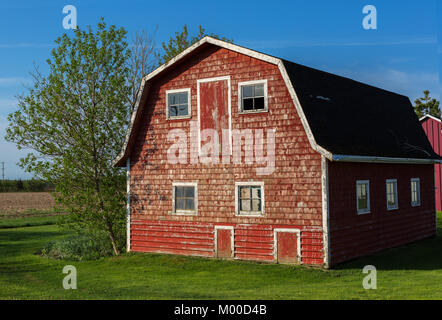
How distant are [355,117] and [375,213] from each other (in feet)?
11.7

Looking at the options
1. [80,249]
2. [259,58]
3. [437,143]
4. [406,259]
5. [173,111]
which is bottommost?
[80,249]

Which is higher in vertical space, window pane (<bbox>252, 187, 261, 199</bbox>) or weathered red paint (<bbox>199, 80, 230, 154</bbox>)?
weathered red paint (<bbox>199, 80, 230, 154</bbox>)

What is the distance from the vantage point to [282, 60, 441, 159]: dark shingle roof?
16.2 m

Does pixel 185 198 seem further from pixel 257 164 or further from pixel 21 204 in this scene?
pixel 21 204

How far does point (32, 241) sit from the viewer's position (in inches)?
1042

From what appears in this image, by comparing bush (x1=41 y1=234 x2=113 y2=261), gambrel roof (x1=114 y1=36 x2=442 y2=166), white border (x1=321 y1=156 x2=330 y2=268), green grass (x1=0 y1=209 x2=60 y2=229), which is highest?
gambrel roof (x1=114 y1=36 x2=442 y2=166)

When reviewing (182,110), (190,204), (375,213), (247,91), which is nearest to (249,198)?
(190,204)

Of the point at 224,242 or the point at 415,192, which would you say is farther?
the point at 415,192

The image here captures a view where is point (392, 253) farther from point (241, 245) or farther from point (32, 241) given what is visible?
point (32, 241)

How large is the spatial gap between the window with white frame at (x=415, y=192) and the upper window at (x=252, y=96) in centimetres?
883

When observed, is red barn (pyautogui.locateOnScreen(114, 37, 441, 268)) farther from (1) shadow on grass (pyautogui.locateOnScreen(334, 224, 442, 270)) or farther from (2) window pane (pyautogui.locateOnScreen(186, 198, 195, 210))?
(1) shadow on grass (pyautogui.locateOnScreen(334, 224, 442, 270))

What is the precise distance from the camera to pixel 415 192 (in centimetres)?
2217

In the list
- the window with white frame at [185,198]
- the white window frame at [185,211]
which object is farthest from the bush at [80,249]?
the window with white frame at [185,198]

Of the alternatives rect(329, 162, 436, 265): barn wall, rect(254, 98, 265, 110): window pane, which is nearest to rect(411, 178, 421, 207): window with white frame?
rect(329, 162, 436, 265): barn wall
